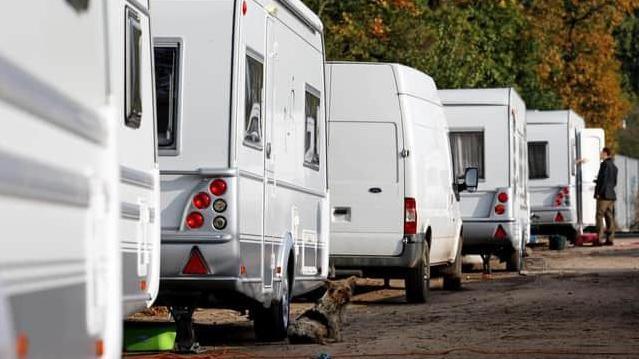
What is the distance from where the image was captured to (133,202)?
29.4 feet

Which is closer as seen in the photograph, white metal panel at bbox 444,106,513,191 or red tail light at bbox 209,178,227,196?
red tail light at bbox 209,178,227,196

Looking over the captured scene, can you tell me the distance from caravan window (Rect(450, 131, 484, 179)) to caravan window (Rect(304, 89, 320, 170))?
8.50 metres

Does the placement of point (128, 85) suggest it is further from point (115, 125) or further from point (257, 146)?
point (257, 146)

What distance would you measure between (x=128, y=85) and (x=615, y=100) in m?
52.4

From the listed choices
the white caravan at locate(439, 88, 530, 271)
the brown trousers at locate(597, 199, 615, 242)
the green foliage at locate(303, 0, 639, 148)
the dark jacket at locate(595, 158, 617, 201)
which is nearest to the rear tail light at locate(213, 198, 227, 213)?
the white caravan at locate(439, 88, 530, 271)

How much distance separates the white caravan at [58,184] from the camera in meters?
5.02

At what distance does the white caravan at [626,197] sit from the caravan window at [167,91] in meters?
45.3

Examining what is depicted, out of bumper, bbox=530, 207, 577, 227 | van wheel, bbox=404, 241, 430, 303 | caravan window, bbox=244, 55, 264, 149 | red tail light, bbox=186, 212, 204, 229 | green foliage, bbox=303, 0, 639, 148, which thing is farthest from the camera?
bumper, bbox=530, 207, 577, 227

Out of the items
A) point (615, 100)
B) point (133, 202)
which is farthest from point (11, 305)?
point (615, 100)

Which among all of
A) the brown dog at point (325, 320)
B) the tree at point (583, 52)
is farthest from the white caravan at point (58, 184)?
the tree at point (583, 52)

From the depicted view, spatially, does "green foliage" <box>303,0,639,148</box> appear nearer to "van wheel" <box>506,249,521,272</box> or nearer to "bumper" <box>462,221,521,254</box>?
"van wheel" <box>506,249,521,272</box>

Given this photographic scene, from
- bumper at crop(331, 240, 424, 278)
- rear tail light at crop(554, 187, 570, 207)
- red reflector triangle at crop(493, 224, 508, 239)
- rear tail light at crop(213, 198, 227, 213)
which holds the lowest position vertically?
bumper at crop(331, 240, 424, 278)

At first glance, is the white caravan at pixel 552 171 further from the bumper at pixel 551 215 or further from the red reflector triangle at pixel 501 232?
the red reflector triangle at pixel 501 232

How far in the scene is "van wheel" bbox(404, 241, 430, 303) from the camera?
1811cm
